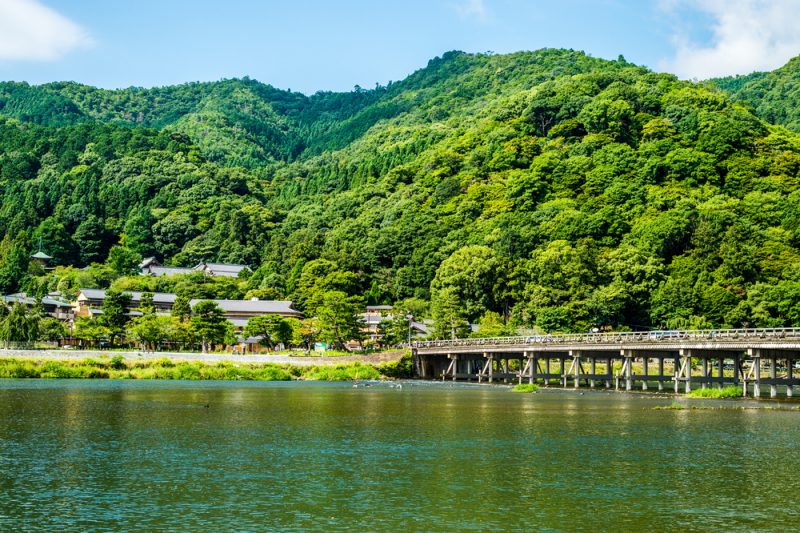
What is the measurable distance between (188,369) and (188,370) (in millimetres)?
208

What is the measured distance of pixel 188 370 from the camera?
87.8 meters

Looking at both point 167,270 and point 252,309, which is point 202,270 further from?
point 252,309

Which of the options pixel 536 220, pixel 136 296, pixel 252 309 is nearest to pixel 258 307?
pixel 252 309

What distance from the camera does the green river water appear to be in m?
22.0

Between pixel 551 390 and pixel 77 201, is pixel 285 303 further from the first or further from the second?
pixel 77 201

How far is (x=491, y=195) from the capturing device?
150500 millimetres

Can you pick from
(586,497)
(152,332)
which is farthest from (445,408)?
(152,332)

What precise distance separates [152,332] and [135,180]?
10746 centimetres

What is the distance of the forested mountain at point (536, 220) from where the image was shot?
4031 inches

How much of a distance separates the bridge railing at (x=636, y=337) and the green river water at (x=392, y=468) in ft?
31.2

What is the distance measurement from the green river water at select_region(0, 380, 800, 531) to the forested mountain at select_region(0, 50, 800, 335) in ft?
173

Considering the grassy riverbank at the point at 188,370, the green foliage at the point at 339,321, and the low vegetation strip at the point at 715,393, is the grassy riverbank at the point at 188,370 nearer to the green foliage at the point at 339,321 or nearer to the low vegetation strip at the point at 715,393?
the green foliage at the point at 339,321

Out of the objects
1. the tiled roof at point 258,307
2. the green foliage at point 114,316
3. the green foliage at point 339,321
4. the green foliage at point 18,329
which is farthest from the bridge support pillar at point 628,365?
the tiled roof at point 258,307

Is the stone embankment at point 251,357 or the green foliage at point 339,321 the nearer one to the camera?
the stone embankment at point 251,357
